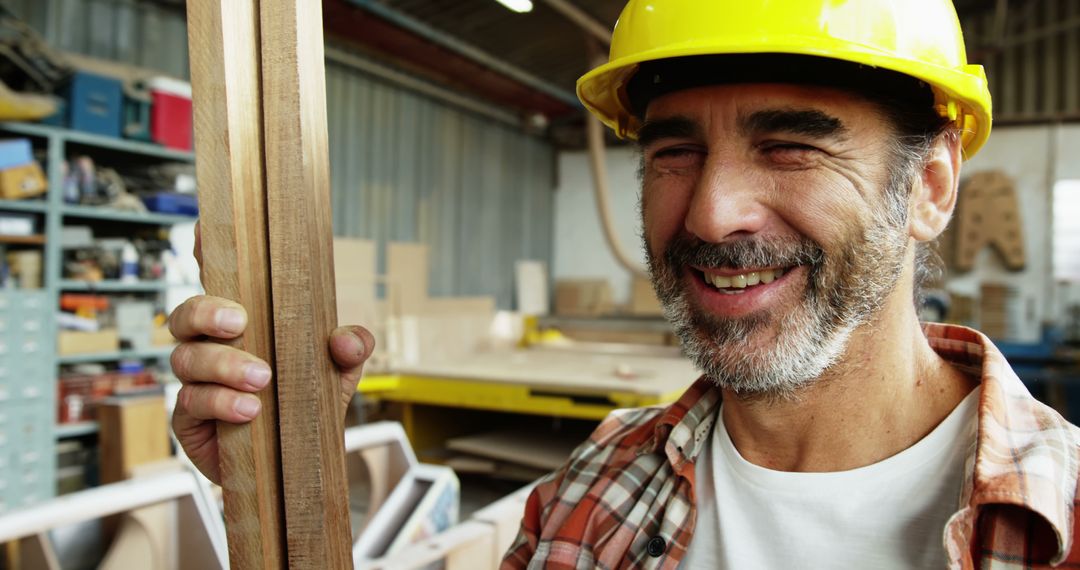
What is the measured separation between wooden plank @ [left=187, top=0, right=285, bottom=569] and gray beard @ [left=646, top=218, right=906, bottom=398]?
0.67 m

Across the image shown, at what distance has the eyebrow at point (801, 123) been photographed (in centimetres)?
104

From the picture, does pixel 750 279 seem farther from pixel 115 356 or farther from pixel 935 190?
pixel 115 356

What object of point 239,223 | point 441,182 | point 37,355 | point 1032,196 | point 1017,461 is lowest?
point 37,355

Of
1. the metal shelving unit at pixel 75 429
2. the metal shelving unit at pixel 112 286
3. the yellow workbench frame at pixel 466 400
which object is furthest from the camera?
the metal shelving unit at pixel 112 286

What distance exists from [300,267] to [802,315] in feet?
2.44

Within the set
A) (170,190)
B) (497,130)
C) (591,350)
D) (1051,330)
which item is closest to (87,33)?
(170,190)

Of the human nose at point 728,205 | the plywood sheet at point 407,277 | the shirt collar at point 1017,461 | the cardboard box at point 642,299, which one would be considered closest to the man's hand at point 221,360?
the human nose at point 728,205

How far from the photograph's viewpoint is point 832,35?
963mm

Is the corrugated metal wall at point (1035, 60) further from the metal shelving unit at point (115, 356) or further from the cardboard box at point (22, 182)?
the cardboard box at point (22, 182)

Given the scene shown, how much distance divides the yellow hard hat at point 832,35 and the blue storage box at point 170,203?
472 cm

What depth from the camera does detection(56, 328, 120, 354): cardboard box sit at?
178 inches

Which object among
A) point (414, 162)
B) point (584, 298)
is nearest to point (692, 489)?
point (414, 162)

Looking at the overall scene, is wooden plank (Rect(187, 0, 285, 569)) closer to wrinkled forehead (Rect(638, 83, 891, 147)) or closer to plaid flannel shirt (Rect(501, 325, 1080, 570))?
plaid flannel shirt (Rect(501, 325, 1080, 570))

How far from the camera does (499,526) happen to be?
1.89 m
